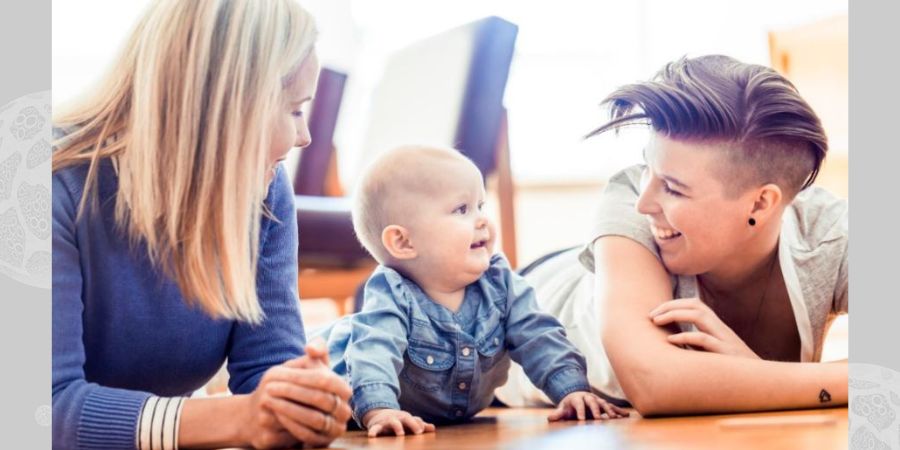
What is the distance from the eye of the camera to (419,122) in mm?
1740

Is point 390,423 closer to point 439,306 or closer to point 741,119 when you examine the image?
point 439,306

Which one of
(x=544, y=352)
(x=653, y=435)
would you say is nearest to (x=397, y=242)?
(x=544, y=352)

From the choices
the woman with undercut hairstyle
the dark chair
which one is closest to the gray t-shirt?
the woman with undercut hairstyle

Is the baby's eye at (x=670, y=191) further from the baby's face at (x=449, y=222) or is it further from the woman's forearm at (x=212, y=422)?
the woman's forearm at (x=212, y=422)

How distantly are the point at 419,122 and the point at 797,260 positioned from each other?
2.85 ft

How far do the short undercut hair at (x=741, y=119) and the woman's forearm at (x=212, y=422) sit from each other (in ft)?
1.38

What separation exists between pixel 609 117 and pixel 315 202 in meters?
0.84

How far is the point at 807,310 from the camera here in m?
0.98

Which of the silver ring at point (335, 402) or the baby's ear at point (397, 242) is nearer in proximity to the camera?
the silver ring at point (335, 402)

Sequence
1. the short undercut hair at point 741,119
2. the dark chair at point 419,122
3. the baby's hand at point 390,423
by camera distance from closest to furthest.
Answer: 1. the baby's hand at point 390,423
2. the short undercut hair at point 741,119
3. the dark chair at point 419,122

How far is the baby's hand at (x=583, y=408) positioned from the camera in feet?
2.98

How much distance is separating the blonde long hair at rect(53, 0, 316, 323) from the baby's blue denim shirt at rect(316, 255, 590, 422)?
140mm

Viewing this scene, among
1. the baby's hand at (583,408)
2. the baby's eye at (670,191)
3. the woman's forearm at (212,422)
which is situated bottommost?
the baby's hand at (583,408)

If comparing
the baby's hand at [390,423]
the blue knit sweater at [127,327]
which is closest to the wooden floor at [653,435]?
the baby's hand at [390,423]
